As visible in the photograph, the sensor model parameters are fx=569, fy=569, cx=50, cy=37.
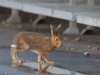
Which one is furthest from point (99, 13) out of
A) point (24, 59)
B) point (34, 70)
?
point (34, 70)

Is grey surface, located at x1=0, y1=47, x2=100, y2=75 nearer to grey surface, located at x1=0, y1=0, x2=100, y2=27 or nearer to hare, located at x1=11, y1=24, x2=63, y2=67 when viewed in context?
hare, located at x1=11, y1=24, x2=63, y2=67

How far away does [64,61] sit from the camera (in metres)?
8.48

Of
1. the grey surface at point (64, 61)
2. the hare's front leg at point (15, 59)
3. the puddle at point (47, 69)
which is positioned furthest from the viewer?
the hare's front leg at point (15, 59)

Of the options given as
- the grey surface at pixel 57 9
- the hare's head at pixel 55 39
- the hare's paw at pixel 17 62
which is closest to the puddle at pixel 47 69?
the hare's paw at pixel 17 62

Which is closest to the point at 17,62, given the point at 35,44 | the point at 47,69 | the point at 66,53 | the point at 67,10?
the point at 35,44

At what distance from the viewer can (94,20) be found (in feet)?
32.7

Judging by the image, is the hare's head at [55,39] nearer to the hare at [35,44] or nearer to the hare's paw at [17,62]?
the hare at [35,44]

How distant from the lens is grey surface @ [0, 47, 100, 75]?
7664mm

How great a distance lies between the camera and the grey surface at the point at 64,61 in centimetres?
766

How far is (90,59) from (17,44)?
1290 mm

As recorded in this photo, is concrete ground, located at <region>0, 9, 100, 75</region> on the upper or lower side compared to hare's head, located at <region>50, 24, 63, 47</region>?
lower

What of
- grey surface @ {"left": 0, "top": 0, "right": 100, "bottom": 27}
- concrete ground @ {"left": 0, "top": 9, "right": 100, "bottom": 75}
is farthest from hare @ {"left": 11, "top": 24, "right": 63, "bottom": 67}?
grey surface @ {"left": 0, "top": 0, "right": 100, "bottom": 27}

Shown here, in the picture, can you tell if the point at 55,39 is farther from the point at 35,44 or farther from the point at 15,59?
the point at 15,59

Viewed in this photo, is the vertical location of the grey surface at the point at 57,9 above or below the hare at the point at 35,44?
above
